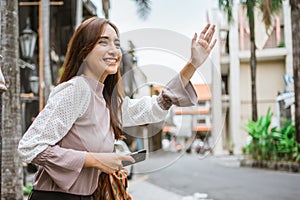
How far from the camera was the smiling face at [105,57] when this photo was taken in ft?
4.29

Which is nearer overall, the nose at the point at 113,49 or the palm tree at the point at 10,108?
the nose at the point at 113,49

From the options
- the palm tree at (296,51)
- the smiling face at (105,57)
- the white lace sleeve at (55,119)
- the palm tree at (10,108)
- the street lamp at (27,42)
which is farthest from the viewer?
the palm tree at (296,51)

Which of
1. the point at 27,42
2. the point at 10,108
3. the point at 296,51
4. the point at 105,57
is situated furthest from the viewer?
the point at 296,51

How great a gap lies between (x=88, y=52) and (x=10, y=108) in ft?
8.89

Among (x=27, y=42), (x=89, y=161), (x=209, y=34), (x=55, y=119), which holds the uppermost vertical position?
(x=27, y=42)

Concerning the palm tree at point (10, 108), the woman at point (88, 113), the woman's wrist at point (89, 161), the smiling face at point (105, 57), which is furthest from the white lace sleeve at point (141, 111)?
the palm tree at point (10, 108)

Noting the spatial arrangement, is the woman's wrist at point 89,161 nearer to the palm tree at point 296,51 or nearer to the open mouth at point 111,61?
the open mouth at point 111,61

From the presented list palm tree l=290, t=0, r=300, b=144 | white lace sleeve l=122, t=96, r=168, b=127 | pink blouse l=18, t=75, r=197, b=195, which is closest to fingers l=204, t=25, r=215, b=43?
pink blouse l=18, t=75, r=197, b=195

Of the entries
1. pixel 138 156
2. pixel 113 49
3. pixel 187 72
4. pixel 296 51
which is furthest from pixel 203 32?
pixel 296 51

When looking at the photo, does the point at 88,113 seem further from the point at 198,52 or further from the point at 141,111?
the point at 198,52

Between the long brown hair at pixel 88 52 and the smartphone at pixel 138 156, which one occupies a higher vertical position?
the long brown hair at pixel 88 52

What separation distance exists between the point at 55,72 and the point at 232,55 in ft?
46.6

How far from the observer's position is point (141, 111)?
137 centimetres

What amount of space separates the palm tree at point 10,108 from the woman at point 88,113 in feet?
8.45
